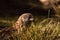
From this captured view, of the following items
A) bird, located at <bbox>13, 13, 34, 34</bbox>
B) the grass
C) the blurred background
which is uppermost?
the blurred background

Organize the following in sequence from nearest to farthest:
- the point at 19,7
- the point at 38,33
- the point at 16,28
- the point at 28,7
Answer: the point at 38,33 < the point at 16,28 < the point at 19,7 < the point at 28,7

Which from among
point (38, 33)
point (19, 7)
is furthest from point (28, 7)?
point (38, 33)

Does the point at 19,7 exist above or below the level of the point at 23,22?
above

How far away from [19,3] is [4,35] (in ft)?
12.5

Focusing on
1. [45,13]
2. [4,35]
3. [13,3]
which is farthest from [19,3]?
[4,35]

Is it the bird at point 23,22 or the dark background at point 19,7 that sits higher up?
the dark background at point 19,7

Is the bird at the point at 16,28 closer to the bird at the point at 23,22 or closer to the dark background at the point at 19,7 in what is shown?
the bird at the point at 23,22

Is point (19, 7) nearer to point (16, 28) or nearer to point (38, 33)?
point (16, 28)

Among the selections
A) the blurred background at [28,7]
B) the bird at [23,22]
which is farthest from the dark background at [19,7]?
the bird at [23,22]

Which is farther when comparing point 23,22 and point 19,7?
point 19,7

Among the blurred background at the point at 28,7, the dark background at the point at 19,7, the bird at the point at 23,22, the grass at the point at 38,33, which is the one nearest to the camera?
the grass at the point at 38,33

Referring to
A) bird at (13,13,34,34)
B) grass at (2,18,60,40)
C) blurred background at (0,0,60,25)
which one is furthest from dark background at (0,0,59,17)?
grass at (2,18,60,40)

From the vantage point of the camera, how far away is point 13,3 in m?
8.69

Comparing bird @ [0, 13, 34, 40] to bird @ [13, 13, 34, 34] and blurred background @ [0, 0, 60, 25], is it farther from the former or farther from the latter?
blurred background @ [0, 0, 60, 25]
